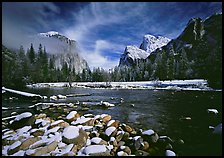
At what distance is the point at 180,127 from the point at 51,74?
74.8m

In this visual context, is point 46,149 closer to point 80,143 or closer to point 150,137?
point 80,143

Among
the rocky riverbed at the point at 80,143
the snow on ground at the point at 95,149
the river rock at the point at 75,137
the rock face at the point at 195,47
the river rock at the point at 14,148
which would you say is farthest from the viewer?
the rock face at the point at 195,47

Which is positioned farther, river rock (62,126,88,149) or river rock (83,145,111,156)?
river rock (62,126,88,149)

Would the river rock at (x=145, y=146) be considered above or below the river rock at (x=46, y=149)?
below

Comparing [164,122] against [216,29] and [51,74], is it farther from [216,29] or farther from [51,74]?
[216,29]

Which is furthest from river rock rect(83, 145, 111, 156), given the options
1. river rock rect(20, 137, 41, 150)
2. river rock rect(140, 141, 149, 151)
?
river rock rect(20, 137, 41, 150)

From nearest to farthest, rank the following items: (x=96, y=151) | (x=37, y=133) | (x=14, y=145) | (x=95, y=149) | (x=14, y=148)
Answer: (x=96, y=151)
(x=95, y=149)
(x=14, y=148)
(x=14, y=145)
(x=37, y=133)

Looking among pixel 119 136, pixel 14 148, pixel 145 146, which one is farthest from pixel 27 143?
pixel 145 146

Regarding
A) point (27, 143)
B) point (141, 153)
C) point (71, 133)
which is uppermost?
point (71, 133)

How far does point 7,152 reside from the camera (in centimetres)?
742

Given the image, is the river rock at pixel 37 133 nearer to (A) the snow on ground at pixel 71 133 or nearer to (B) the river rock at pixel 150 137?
(A) the snow on ground at pixel 71 133

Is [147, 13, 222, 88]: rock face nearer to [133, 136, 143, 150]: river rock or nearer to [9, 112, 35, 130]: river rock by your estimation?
[133, 136, 143, 150]: river rock

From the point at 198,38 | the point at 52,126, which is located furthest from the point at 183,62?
the point at 198,38

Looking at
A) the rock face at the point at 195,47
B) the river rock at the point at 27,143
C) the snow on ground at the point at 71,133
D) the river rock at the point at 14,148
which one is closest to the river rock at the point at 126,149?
the snow on ground at the point at 71,133
